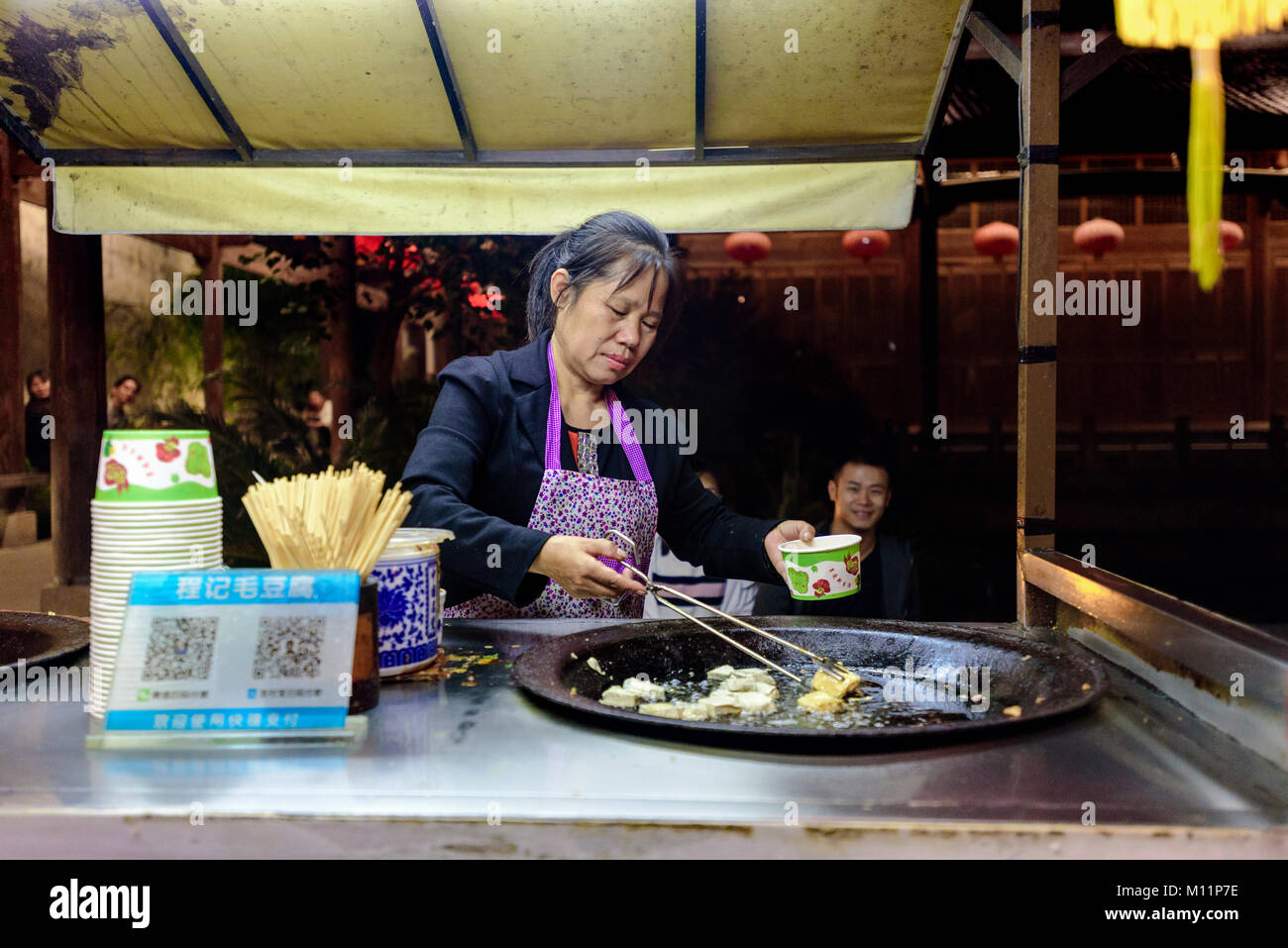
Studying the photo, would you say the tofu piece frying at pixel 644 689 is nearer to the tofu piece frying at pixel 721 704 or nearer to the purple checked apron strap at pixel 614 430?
the tofu piece frying at pixel 721 704

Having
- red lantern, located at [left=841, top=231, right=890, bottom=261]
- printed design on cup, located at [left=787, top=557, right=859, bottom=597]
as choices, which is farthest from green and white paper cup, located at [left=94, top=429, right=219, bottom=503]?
red lantern, located at [left=841, top=231, right=890, bottom=261]

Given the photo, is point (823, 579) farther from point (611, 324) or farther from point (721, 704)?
point (611, 324)

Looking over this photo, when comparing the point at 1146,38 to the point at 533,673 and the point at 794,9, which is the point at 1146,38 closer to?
the point at 533,673

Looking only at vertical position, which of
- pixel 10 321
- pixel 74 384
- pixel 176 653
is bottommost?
pixel 176 653

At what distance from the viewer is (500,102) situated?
298 cm

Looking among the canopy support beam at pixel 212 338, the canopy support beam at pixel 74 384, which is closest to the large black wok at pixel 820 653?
the canopy support beam at pixel 74 384

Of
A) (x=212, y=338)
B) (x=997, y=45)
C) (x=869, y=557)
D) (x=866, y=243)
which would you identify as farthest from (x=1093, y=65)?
(x=212, y=338)

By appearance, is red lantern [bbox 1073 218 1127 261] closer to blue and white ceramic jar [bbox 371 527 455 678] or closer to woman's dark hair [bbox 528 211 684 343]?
woman's dark hair [bbox 528 211 684 343]

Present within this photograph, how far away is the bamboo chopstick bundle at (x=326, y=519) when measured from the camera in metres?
1.23

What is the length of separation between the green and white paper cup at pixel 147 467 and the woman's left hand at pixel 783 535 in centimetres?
118

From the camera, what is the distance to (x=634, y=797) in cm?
94

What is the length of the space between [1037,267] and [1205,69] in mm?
1052

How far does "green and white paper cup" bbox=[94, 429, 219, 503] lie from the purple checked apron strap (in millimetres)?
1214

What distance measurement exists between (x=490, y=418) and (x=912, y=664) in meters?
1.19
